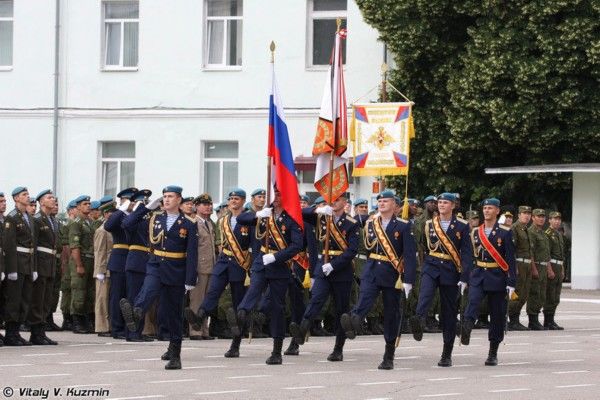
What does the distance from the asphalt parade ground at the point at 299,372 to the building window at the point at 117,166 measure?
18800mm

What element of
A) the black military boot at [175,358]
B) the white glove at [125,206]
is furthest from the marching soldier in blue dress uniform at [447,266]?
the white glove at [125,206]

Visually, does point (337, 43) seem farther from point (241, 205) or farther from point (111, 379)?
point (111, 379)

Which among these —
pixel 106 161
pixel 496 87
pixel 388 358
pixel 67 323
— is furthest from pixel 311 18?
pixel 388 358

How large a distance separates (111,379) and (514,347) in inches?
290

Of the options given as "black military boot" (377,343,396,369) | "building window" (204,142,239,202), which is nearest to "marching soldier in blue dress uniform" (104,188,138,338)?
"black military boot" (377,343,396,369)

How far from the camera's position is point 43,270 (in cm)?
2102

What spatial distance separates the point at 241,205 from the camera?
20.5 meters

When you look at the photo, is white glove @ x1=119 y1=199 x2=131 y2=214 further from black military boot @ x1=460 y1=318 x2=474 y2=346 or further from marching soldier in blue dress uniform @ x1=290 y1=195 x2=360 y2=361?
black military boot @ x1=460 y1=318 x2=474 y2=346

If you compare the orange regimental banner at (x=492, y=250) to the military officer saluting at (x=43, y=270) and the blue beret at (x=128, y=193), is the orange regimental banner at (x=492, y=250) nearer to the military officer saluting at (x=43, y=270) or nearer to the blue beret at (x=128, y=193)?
the blue beret at (x=128, y=193)

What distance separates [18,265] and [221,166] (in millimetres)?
20546

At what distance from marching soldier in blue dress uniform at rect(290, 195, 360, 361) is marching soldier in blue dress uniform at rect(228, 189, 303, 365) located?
404 millimetres

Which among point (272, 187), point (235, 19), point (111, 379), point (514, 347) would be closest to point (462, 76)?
point (235, 19)

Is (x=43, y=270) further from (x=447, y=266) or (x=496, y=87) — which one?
(x=496, y=87)

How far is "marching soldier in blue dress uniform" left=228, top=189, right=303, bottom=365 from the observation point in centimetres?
1823
